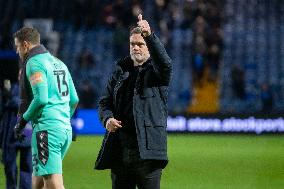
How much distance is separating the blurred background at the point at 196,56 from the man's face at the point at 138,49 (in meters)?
10.8

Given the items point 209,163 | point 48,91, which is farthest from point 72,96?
point 209,163

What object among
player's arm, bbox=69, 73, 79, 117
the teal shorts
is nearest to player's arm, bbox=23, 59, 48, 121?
the teal shorts

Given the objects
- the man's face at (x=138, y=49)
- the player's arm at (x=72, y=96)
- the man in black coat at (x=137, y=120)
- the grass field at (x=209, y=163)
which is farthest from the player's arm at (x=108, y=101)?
the grass field at (x=209, y=163)

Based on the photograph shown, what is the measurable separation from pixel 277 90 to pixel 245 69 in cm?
156

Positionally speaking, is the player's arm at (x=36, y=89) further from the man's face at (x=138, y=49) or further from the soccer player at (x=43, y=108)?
the man's face at (x=138, y=49)

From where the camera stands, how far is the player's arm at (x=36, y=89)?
7043 millimetres

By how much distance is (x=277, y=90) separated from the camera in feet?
73.2

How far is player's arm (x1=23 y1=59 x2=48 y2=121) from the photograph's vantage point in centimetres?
704

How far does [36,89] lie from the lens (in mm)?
7051

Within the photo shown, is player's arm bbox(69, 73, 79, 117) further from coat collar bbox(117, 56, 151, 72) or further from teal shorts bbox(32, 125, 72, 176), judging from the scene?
coat collar bbox(117, 56, 151, 72)

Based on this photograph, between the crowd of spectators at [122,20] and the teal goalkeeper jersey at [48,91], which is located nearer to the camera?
the teal goalkeeper jersey at [48,91]

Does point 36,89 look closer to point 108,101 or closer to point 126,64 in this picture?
point 108,101

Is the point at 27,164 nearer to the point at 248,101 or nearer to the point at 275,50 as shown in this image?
the point at 248,101

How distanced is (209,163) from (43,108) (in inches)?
307
